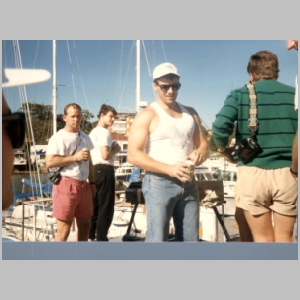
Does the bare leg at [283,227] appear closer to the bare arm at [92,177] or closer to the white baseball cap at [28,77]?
the bare arm at [92,177]

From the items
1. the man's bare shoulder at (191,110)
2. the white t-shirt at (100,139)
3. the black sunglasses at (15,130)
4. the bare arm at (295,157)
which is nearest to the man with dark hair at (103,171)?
the white t-shirt at (100,139)

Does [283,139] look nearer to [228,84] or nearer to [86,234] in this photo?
[228,84]

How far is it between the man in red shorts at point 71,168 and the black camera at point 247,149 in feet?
4.80

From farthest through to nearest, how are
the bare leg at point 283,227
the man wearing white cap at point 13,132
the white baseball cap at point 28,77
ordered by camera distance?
1. the bare leg at point 283,227
2. the white baseball cap at point 28,77
3. the man wearing white cap at point 13,132

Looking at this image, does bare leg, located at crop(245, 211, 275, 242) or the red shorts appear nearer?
bare leg, located at crop(245, 211, 275, 242)

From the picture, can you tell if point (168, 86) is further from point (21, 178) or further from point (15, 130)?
point (15, 130)

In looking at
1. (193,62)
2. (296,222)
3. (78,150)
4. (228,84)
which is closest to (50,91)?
(78,150)

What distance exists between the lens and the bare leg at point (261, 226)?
4.94 m

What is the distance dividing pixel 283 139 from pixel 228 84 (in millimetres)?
765

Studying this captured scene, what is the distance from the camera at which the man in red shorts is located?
198 inches

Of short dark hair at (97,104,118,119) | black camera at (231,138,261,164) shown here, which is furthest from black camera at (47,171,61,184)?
black camera at (231,138,261,164)

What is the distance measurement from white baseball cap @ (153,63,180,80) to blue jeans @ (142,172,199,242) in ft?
3.21

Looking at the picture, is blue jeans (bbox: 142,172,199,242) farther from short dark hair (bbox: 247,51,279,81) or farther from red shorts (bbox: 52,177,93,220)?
short dark hair (bbox: 247,51,279,81)

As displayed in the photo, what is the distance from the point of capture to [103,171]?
16.7 ft
